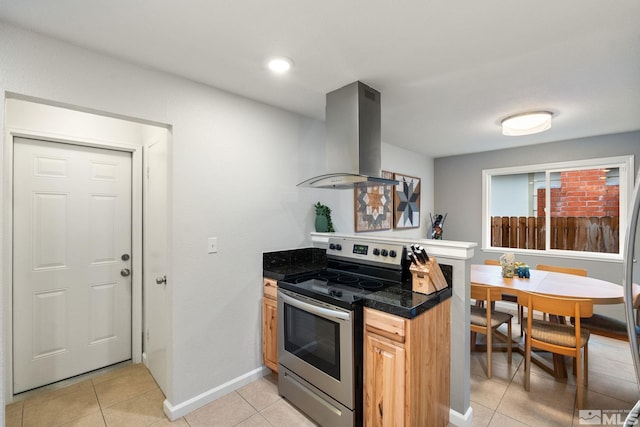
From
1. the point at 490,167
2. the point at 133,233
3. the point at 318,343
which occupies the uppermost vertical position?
the point at 490,167

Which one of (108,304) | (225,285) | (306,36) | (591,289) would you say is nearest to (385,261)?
(225,285)

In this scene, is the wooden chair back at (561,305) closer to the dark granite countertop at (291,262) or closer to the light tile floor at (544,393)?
the light tile floor at (544,393)

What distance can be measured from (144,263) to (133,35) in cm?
191

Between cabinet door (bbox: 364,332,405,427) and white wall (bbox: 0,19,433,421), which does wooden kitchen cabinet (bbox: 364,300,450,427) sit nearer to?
cabinet door (bbox: 364,332,405,427)

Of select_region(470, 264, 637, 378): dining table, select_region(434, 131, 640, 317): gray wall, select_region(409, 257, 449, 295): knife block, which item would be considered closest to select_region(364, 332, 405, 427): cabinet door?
select_region(409, 257, 449, 295): knife block

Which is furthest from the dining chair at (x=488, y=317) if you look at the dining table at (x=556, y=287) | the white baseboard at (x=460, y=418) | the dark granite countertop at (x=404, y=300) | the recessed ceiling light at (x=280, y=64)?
the recessed ceiling light at (x=280, y=64)

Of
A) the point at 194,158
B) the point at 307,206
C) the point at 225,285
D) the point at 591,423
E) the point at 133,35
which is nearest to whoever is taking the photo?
the point at 133,35

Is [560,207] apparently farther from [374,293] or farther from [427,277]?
[374,293]

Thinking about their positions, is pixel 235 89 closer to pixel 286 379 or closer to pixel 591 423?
pixel 286 379

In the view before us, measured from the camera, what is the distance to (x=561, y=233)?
4020mm

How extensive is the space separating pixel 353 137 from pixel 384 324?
1294mm

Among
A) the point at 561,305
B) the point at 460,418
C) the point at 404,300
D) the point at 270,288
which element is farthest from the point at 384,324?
the point at 561,305

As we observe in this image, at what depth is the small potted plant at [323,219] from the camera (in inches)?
115

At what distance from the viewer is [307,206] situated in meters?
2.90
